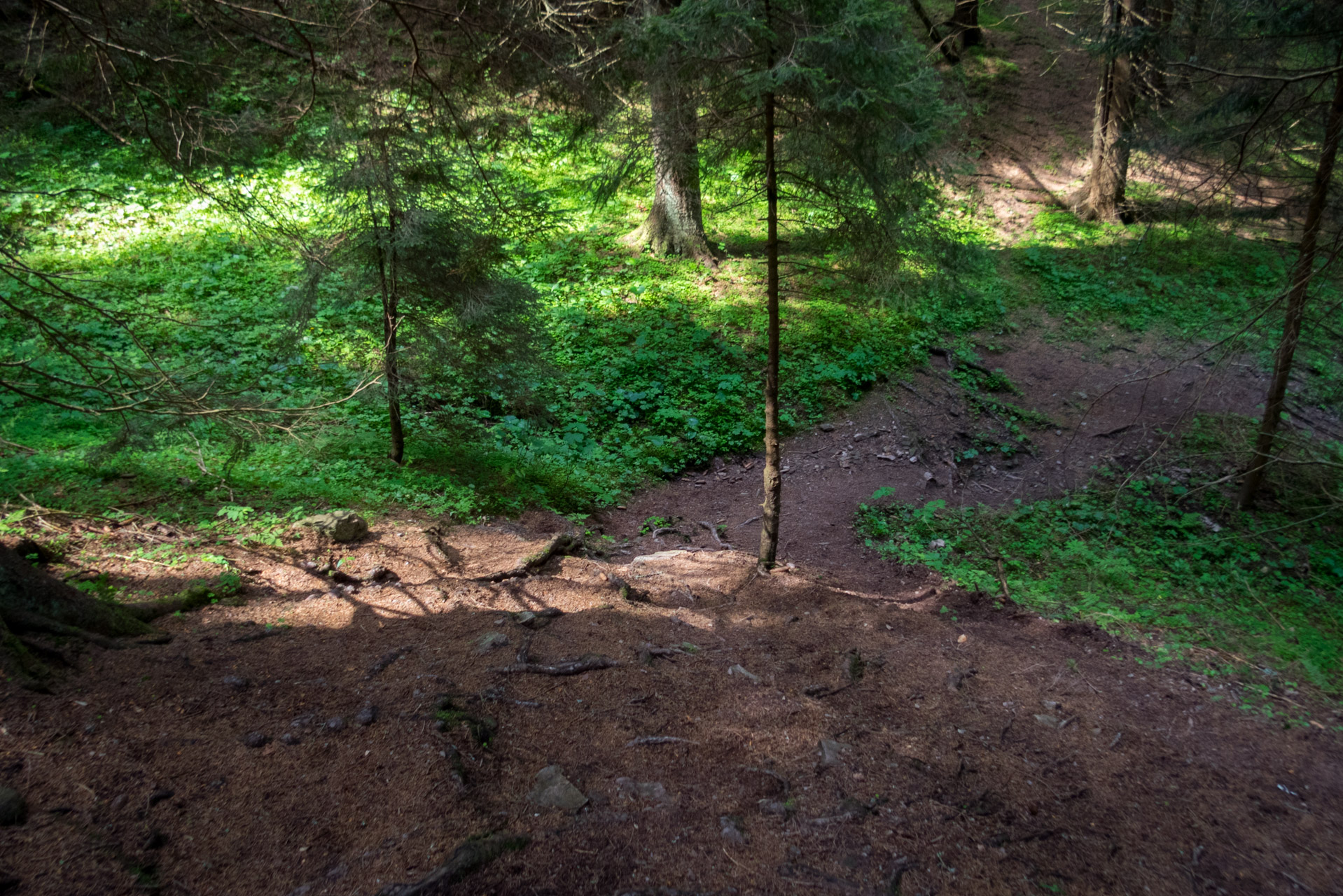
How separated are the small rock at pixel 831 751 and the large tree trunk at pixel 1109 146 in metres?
14.7

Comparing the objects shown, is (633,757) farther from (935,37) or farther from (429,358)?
(935,37)

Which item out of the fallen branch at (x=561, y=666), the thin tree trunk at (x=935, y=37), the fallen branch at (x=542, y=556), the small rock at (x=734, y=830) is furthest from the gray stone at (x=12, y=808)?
the thin tree trunk at (x=935, y=37)

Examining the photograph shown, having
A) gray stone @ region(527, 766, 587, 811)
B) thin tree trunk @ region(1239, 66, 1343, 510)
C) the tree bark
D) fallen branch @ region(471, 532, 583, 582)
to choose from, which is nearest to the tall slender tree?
fallen branch @ region(471, 532, 583, 582)

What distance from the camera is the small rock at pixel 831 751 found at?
405 centimetres

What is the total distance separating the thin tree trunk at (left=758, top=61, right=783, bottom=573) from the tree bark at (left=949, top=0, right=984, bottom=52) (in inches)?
710

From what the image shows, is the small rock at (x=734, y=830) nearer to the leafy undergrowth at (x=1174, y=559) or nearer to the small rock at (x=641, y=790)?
the small rock at (x=641, y=790)

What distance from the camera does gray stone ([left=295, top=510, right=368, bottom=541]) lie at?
242 inches

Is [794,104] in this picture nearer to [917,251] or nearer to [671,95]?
[671,95]

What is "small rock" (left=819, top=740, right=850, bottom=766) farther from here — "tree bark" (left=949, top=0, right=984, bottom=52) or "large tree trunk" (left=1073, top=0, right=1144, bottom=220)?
"tree bark" (left=949, top=0, right=984, bottom=52)

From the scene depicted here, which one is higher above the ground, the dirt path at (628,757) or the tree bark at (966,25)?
the tree bark at (966,25)

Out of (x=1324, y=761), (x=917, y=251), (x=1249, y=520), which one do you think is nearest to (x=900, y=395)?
(x=1249, y=520)

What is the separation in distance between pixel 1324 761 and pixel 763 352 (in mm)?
8588

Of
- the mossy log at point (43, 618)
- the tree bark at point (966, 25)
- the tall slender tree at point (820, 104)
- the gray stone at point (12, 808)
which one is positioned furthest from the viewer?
the tree bark at point (966, 25)

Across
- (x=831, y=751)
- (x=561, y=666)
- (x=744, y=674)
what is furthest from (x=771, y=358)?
(x=831, y=751)
